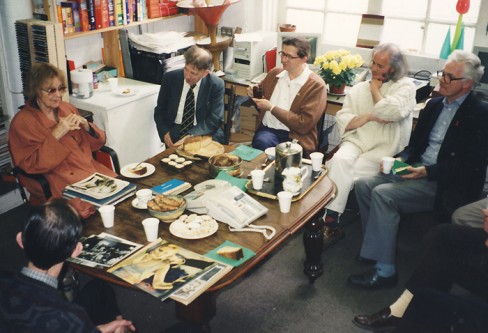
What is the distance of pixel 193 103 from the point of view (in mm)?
3475

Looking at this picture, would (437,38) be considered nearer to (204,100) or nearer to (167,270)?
(204,100)

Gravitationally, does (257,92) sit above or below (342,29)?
below

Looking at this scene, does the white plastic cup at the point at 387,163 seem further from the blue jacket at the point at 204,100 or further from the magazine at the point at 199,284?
the magazine at the point at 199,284

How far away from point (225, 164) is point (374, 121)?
3.56 feet

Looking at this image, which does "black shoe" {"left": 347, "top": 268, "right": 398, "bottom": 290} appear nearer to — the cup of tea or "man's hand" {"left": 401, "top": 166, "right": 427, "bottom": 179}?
"man's hand" {"left": 401, "top": 166, "right": 427, "bottom": 179}

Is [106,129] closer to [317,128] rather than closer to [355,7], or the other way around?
[317,128]

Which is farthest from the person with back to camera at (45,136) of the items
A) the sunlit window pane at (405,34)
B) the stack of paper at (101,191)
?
the sunlit window pane at (405,34)

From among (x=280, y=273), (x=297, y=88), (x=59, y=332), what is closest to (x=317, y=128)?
(x=297, y=88)

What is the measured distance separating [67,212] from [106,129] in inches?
79.5

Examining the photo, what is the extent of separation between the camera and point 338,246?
3.28 metres

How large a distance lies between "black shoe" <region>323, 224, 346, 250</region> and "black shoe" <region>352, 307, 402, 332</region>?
718 millimetres

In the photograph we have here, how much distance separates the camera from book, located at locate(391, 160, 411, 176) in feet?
9.62

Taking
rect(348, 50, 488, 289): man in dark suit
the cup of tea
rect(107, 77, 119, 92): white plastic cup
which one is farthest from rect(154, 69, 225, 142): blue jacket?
rect(348, 50, 488, 289): man in dark suit

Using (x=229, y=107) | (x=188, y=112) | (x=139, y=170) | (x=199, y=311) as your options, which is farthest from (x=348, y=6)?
(x=199, y=311)
